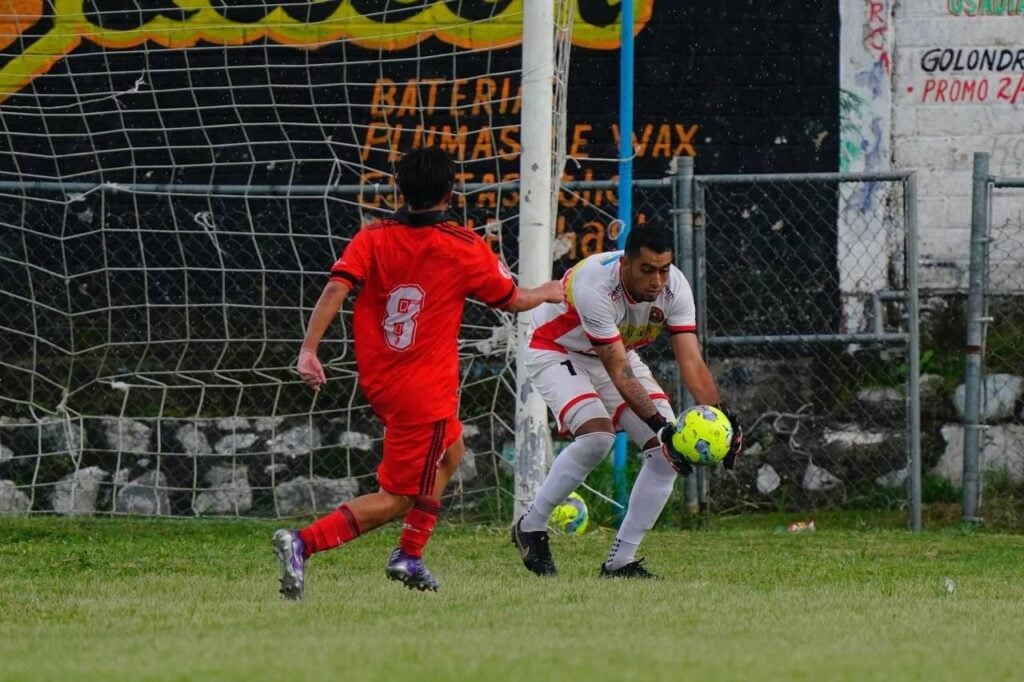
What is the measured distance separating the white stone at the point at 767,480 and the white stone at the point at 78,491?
4.59 m

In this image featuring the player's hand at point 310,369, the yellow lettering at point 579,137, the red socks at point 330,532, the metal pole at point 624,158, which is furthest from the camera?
the yellow lettering at point 579,137

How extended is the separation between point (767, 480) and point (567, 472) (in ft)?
12.4

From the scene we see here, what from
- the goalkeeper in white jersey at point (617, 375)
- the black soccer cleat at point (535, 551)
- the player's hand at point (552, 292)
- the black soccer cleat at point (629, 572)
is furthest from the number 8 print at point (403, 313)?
the black soccer cleat at point (629, 572)

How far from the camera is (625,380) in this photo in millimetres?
7523

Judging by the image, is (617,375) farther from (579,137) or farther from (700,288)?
(579,137)

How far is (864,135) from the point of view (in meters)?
11.4

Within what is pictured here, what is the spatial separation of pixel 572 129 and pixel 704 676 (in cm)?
756

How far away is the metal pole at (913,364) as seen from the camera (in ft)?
33.3

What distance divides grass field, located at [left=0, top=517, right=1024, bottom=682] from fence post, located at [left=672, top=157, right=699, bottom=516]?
601mm

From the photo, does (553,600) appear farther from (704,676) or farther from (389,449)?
(704,676)

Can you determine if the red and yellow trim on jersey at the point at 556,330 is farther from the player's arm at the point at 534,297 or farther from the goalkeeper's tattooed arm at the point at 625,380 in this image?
the player's arm at the point at 534,297

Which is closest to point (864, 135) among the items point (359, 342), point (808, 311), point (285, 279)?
point (808, 311)


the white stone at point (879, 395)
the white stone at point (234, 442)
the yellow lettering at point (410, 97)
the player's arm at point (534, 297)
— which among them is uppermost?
the yellow lettering at point (410, 97)

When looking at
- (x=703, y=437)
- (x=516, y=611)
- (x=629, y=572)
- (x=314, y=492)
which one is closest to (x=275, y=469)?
(x=314, y=492)
